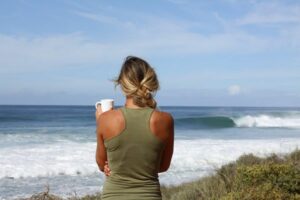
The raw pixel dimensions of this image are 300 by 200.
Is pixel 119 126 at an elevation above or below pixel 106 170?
above

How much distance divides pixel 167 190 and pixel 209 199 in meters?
3.02

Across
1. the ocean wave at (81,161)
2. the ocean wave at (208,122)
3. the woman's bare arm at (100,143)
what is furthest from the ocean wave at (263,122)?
the woman's bare arm at (100,143)

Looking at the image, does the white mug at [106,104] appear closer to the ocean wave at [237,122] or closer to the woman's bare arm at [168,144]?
the woman's bare arm at [168,144]

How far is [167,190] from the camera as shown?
11.1 metres

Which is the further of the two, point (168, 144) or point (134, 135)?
point (168, 144)

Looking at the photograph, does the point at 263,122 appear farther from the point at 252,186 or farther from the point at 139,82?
the point at 139,82

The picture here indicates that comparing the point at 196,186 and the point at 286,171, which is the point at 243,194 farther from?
the point at 196,186

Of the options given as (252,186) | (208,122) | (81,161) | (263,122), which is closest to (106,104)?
(252,186)

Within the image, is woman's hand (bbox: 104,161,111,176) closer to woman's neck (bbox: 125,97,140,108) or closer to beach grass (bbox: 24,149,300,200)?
woman's neck (bbox: 125,97,140,108)

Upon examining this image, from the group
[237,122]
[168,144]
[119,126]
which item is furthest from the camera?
[237,122]

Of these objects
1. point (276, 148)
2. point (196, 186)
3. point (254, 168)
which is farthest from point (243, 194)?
point (276, 148)

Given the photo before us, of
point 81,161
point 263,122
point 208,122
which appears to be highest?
point 81,161

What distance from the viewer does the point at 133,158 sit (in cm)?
305

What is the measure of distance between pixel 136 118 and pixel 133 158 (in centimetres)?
23
